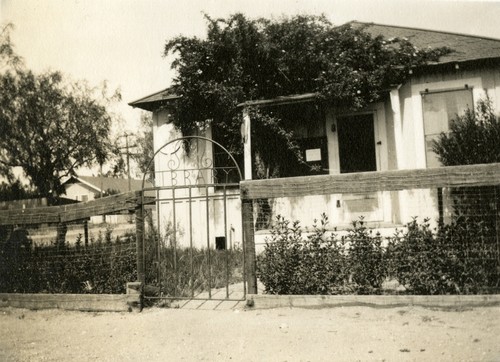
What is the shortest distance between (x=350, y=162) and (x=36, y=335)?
24.8ft

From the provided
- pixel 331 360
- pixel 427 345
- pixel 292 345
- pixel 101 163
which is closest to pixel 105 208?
pixel 292 345

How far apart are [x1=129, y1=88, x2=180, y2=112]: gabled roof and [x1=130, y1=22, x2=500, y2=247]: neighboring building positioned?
242cm

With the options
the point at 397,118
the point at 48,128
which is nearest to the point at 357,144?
the point at 397,118

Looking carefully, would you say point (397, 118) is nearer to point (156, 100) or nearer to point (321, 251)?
point (321, 251)

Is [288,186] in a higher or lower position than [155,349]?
higher

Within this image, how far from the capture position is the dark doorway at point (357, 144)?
32.0 feet

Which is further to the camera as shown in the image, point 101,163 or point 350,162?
point 101,163

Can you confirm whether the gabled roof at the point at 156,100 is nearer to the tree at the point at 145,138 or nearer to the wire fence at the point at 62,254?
the wire fence at the point at 62,254

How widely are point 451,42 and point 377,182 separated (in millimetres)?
6804

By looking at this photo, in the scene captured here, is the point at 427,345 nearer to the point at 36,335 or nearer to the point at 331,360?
the point at 331,360

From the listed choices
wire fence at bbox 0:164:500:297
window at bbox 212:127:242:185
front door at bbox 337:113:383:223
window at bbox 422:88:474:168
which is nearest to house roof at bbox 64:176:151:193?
window at bbox 212:127:242:185

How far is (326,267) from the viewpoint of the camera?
5.20 metres

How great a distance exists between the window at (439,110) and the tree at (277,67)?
87 centimetres

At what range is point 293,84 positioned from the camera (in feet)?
31.2
